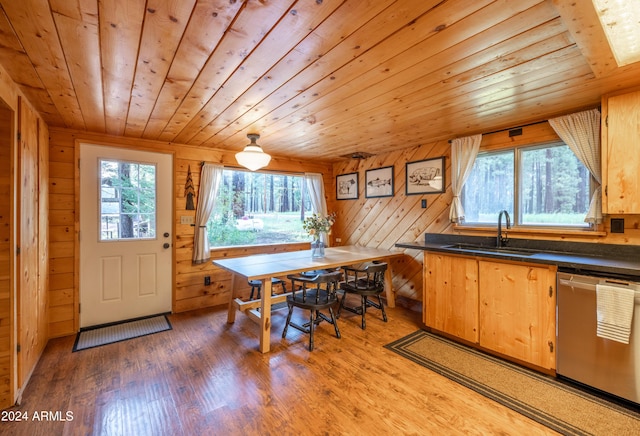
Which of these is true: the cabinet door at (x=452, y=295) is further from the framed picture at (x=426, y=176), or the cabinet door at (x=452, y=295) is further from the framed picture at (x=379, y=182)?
the framed picture at (x=379, y=182)

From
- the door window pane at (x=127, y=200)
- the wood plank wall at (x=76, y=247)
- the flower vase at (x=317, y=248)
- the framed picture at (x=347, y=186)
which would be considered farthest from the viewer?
the framed picture at (x=347, y=186)

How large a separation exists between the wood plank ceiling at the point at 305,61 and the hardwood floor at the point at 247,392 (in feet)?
7.28

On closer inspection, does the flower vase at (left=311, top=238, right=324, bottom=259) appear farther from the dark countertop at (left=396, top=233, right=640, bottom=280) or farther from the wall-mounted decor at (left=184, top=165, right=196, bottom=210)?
the wall-mounted decor at (left=184, top=165, right=196, bottom=210)

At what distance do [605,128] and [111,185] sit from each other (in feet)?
15.8

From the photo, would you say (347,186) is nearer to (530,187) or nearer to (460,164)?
(460,164)

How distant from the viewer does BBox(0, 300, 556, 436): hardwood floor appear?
1781mm

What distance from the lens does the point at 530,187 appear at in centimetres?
299

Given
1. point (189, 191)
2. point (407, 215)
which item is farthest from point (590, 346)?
point (189, 191)

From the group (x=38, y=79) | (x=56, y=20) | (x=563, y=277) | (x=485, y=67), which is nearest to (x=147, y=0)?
(x=56, y=20)

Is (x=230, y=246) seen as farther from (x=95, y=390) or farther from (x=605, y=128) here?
(x=605, y=128)

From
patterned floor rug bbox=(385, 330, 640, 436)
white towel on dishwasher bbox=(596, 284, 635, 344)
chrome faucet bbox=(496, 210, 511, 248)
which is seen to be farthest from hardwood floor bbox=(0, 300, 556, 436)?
chrome faucet bbox=(496, 210, 511, 248)

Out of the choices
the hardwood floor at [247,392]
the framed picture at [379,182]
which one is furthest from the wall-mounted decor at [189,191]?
the framed picture at [379,182]

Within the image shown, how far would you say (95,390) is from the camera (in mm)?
2135

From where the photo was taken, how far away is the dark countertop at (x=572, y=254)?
6.53 feet
